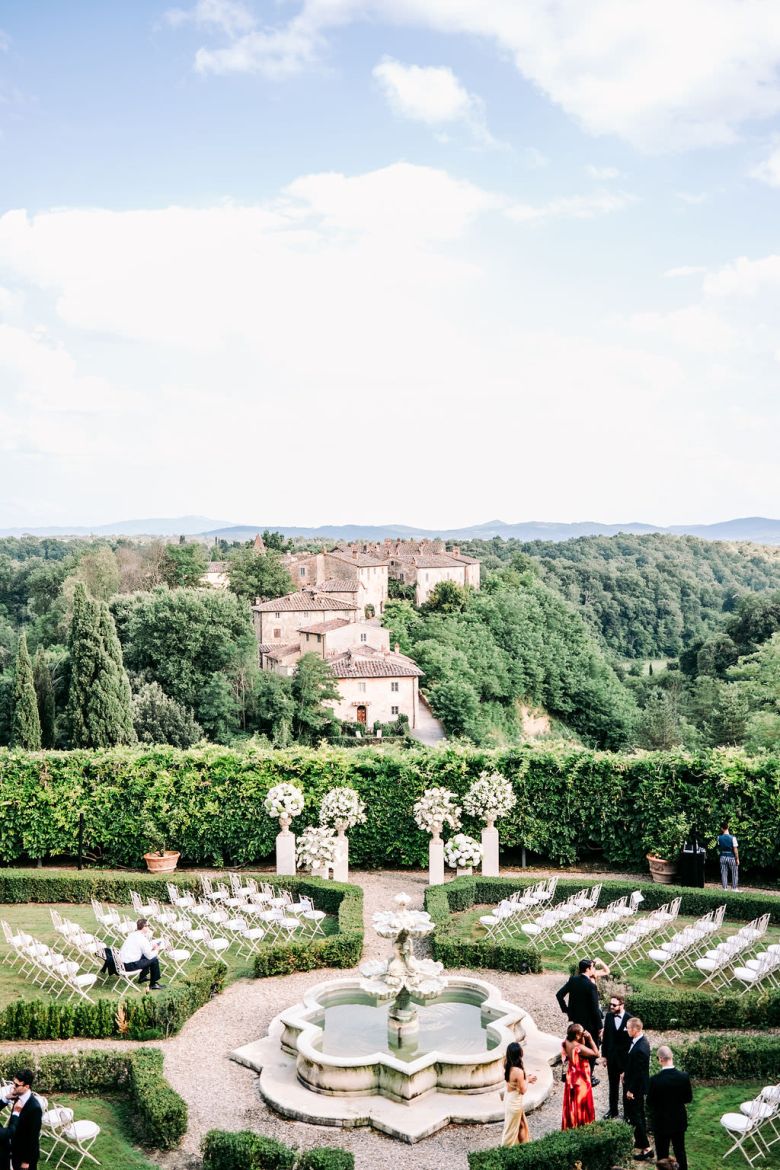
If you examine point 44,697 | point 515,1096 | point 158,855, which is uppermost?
point 515,1096

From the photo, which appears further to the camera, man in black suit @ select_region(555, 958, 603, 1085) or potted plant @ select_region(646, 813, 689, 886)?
potted plant @ select_region(646, 813, 689, 886)

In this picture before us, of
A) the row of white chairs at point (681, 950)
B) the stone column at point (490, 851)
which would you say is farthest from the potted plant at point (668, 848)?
the row of white chairs at point (681, 950)

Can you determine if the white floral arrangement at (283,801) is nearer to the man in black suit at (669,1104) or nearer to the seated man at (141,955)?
the seated man at (141,955)

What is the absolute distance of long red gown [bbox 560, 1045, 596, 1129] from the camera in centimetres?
1059

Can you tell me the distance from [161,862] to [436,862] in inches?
266

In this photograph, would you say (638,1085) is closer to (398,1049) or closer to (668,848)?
(398,1049)

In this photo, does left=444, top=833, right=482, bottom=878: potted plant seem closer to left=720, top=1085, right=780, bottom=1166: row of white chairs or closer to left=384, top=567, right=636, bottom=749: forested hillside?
left=720, top=1085, right=780, bottom=1166: row of white chairs

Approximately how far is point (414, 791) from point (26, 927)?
9.28m

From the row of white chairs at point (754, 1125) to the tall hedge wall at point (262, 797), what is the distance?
40.2 feet

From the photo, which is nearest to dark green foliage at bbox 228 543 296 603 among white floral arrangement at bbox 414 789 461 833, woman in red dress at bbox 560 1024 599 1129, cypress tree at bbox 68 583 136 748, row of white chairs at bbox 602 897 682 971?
cypress tree at bbox 68 583 136 748

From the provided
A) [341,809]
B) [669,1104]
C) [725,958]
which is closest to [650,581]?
[341,809]

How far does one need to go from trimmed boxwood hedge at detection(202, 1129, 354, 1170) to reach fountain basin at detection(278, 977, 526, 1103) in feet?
7.27

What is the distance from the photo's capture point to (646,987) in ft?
49.2

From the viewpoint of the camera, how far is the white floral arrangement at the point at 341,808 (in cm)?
2131
